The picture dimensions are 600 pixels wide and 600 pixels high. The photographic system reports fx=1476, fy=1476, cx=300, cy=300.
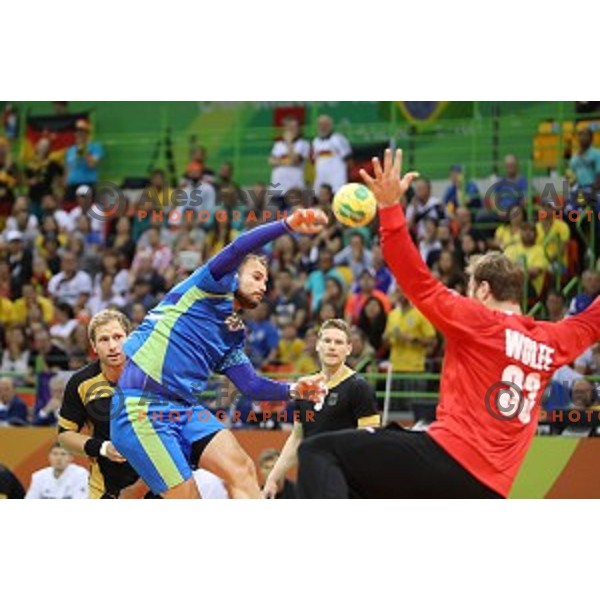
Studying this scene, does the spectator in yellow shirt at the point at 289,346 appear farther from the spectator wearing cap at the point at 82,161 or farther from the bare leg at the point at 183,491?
the bare leg at the point at 183,491

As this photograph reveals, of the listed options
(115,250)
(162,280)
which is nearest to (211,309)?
(162,280)

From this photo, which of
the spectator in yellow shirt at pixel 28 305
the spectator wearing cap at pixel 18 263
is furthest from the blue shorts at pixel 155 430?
the spectator wearing cap at pixel 18 263

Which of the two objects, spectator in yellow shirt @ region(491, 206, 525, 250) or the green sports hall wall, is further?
the green sports hall wall

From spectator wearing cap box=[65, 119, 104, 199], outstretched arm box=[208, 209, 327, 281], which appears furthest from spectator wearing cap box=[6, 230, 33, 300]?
outstretched arm box=[208, 209, 327, 281]

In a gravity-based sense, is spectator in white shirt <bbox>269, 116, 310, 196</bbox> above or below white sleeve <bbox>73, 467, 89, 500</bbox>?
above

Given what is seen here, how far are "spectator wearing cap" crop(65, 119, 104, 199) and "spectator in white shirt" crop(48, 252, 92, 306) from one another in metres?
2.08

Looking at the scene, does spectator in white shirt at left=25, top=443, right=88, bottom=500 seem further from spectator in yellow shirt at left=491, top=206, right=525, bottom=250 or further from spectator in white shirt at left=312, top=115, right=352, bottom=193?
spectator in white shirt at left=312, top=115, right=352, bottom=193

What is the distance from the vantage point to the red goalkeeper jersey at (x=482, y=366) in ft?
26.6

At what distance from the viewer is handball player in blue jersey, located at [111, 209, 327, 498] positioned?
10883 mm

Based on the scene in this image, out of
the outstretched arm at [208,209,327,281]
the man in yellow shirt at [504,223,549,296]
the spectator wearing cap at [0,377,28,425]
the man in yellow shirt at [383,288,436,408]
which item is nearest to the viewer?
the outstretched arm at [208,209,327,281]

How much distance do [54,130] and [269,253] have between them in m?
5.37

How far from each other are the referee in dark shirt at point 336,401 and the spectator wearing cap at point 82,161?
1026cm

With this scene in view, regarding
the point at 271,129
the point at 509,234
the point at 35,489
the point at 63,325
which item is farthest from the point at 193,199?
the point at 35,489

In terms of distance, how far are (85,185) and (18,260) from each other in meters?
2.12
